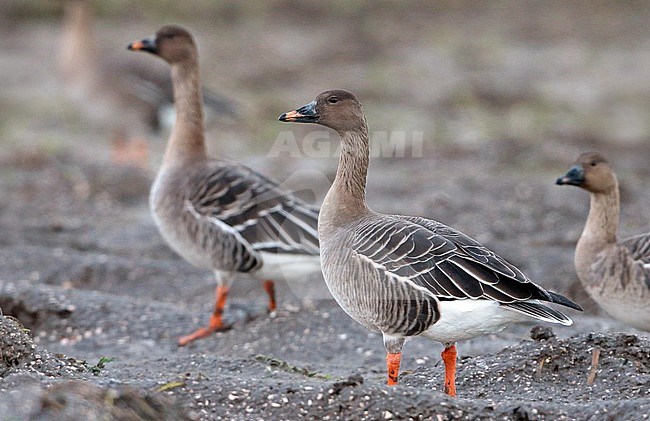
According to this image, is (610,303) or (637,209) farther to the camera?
(637,209)

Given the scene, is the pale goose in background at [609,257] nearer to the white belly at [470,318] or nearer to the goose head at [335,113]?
the white belly at [470,318]

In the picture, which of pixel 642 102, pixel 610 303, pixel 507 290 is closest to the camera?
pixel 507 290

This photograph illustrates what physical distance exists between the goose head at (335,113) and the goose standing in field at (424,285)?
2.53 ft

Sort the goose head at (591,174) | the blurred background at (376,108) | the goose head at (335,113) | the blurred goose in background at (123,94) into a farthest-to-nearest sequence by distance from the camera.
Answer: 1. the blurred goose in background at (123,94)
2. the blurred background at (376,108)
3. the goose head at (591,174)
4. the goose head at (335,113)

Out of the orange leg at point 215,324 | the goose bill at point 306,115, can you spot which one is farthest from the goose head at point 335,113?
the orange leg at point 215,324

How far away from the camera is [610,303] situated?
866 cm

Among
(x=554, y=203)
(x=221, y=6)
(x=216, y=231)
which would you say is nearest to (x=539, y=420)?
(x=216, y=231)

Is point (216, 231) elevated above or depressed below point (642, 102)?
below

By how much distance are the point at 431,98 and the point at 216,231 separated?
13.0 meters

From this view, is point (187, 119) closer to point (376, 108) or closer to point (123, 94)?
point (123, 94)

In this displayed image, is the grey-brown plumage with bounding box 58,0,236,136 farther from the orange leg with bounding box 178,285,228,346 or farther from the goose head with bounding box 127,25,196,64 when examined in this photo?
the orange leg with bounding box 178,285,228,346

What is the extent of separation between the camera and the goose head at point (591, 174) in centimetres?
928

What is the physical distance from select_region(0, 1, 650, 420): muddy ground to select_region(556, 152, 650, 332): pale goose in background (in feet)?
2.43

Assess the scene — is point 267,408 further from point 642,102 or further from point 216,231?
point 642,102
